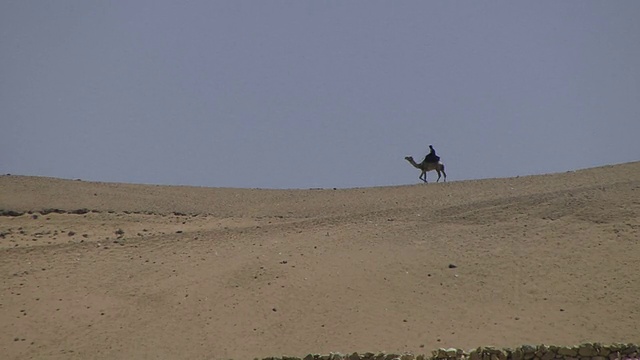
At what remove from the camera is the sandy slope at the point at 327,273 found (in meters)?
25.5

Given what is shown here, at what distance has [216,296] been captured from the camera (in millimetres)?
28188

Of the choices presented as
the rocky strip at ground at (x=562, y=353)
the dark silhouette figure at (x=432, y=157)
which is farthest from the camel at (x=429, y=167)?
the rocky strip at ground at (x=562, y=353)

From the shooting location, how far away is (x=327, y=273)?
95.0ft

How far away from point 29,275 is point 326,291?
24.0 ft

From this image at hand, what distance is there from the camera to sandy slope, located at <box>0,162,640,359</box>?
25453 mm

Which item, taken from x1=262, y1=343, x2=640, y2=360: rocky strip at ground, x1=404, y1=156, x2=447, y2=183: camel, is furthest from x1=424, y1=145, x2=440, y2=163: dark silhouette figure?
x1=262, y1=343, x2=640, y2=360: rocky strip at ground

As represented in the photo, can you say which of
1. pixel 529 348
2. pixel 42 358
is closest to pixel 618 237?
pixel 529 348

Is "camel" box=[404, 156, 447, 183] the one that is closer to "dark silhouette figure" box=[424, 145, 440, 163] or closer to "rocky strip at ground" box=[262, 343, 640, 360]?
"dark silhouette figure" box=[424, 145, 440, 163]

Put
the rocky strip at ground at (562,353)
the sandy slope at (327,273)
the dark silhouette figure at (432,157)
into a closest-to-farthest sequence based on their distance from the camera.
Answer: the rocky strip at ground at (562,353) → the sandy slope at (327,273) → the dark silhouette figure at (432,157)

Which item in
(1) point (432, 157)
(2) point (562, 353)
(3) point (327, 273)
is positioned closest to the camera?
(2) point (562, 353)

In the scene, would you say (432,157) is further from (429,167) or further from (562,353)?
(562,353)

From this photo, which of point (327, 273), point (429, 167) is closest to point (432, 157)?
point (429, 167)

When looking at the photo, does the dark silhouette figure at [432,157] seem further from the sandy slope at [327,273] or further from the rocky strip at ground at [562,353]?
the rocky strip at ground at [562,353]

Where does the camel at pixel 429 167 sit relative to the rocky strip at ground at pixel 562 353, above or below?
above
